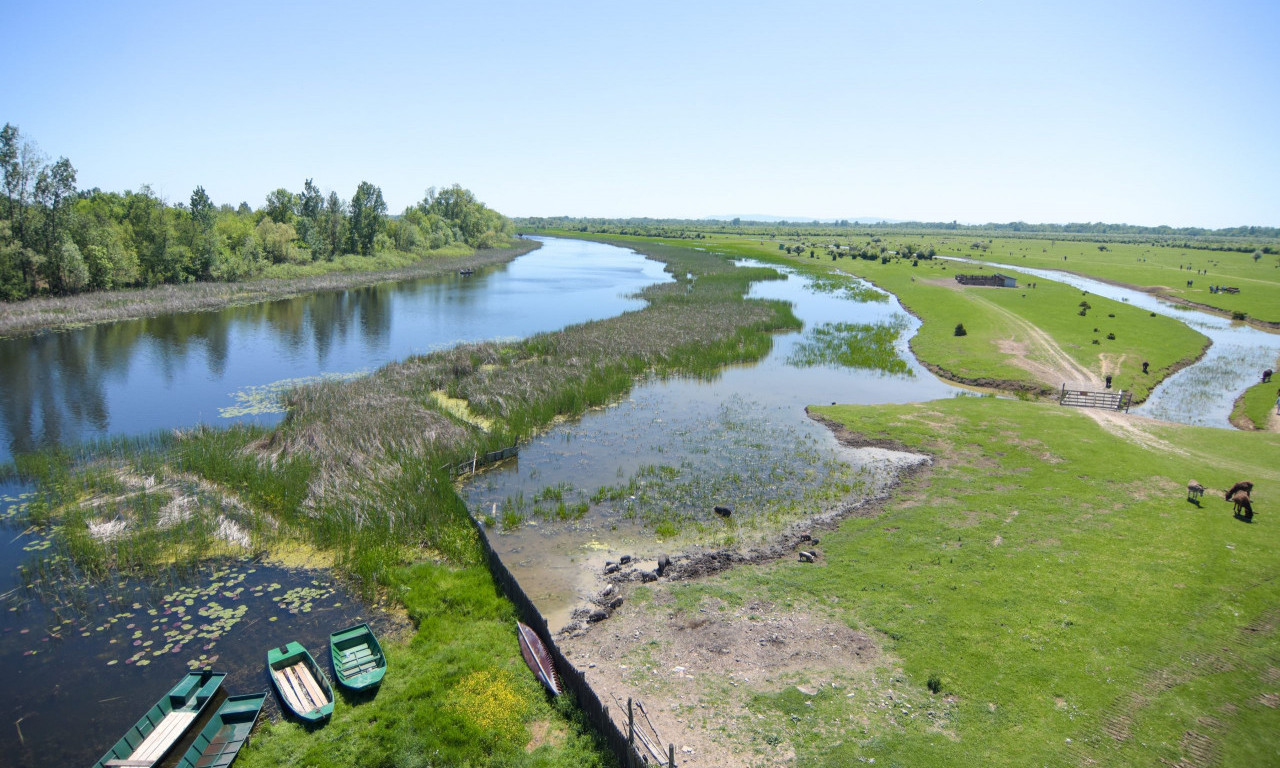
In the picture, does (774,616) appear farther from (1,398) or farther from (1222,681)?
(1,398)

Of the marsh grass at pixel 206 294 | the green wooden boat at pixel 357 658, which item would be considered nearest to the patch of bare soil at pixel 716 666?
the green wooden boat at pixel 357 658

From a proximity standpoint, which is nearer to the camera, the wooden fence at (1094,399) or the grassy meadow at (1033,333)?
the wooden fence at (1094,399)

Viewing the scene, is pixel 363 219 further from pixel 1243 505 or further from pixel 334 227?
pixel 1243 505

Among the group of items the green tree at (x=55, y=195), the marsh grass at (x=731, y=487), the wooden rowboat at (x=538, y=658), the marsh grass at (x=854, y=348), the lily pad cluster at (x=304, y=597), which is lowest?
the lily pad cluster at (x=304, y=597)

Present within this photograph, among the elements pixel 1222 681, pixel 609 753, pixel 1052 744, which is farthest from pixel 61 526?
pixel 1222 681

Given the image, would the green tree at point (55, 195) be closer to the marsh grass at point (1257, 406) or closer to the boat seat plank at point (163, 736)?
the boat seat plank at point (163, 736)
